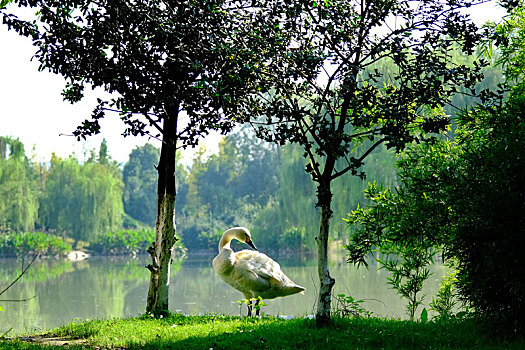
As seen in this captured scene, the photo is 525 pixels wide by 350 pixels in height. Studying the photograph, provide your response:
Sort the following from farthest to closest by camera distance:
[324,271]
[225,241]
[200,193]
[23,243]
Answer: [200,193]
[23,243]
[225,241]
[324,271]

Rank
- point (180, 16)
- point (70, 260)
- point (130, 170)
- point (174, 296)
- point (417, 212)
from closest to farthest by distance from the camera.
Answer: point (180, 16)
point (417, 212)
point (174, 296)
point (70, 260)
point (130, 170)

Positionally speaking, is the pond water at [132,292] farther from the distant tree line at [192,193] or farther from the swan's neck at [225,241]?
the distant tree line at [192,193]

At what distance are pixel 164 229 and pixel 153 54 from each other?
223 cm

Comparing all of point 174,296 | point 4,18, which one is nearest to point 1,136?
point 174,296

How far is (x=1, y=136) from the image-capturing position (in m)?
29.2

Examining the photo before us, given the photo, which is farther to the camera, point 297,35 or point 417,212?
point 417,212

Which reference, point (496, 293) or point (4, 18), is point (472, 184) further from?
point (4, 18)

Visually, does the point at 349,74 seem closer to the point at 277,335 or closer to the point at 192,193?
the point at 277,335

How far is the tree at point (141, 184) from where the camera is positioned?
40.8 meters

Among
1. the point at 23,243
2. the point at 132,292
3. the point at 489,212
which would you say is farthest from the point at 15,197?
the point at 489,212

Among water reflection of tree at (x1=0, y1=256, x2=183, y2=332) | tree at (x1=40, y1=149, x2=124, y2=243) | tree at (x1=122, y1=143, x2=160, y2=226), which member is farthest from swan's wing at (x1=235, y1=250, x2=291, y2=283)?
tree at (x1=122, y1=143, x2=160, y2=226)

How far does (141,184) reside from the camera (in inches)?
1681

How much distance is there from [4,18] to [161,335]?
11.1ft

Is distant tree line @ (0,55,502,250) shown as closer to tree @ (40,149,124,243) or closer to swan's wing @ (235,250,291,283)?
tree @ (40,149,124,243)
